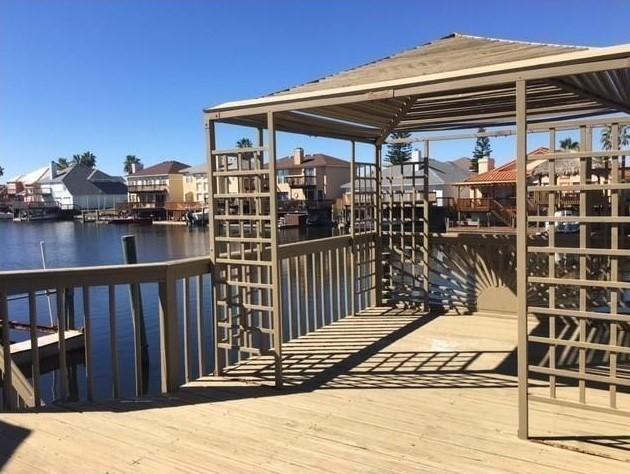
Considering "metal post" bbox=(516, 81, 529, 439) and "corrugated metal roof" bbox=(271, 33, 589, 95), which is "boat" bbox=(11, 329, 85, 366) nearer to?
"corrugated metal roof" bbox=(271, 33, 589, 95)

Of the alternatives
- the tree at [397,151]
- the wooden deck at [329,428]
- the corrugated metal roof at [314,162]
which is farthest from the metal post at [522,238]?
the corrugated metal roof at [314,162]

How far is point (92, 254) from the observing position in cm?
2922

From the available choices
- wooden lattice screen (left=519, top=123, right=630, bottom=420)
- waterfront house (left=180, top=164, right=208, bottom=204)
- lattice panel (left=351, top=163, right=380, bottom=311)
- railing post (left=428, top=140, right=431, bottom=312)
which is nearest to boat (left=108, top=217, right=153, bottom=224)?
waterfront house (left=180, top=164, right=208, bottom=204)

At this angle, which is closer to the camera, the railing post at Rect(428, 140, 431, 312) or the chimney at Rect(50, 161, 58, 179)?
the railing post at Rect(428, 140, 431, 312)

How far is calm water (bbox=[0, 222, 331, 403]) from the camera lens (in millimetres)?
9312

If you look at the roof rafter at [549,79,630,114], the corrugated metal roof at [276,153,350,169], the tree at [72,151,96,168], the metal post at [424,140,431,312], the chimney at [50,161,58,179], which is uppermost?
the tree at [72,151,96,168]

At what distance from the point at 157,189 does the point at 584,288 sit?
61088 millimetres

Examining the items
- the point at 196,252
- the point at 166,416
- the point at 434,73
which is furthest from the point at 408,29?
the point at 196,252

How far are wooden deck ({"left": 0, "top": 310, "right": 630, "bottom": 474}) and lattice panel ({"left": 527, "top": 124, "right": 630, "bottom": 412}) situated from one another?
9.7 inches

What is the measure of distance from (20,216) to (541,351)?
250 ft

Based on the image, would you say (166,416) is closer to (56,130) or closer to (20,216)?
(20,216)

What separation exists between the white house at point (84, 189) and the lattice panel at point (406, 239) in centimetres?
6916

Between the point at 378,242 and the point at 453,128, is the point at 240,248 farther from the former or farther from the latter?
the point at 453,128

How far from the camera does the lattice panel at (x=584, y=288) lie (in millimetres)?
2592
